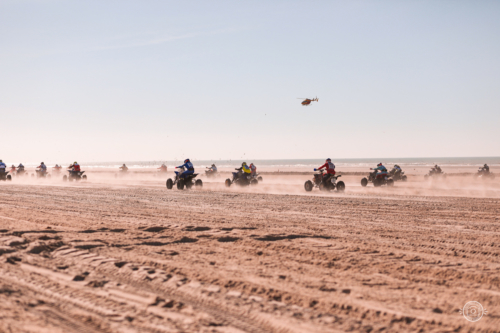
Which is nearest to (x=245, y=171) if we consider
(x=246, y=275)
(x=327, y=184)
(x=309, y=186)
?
(x=309, y=186)

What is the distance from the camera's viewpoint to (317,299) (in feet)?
14.1

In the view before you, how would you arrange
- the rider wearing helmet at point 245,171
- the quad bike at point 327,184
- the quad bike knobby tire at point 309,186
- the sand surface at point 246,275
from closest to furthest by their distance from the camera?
the sand surface at point 246,275 → the quad bike at point 327,184 → the quad bike knobby tire at point 309,186 → the rider wearing helmet at point 245,171

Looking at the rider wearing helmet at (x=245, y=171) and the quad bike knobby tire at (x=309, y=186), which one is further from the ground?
Answer: the rider wearing helmet at (x=245, y=171)

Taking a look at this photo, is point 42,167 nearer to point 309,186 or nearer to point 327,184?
point 309,186

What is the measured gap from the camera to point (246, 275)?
5160 millimetres

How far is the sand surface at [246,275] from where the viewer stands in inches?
148

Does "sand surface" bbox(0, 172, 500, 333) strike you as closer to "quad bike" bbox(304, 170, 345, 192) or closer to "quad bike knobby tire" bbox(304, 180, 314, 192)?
"quad bike" bbox(304, 170, 345, 192)

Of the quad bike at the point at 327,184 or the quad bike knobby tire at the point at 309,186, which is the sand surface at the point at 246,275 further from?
the quad bike knobby tire at the point at 309,186

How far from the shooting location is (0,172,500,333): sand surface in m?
3.75

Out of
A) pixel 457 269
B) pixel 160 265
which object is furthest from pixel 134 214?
pixel 457 269

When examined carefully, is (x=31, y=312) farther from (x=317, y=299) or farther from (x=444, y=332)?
(x=444, y=332)

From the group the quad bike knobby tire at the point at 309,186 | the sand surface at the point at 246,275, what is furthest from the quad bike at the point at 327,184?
the sand surface at the point at 246,275

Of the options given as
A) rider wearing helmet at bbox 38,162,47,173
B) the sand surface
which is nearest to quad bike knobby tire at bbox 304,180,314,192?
the sand surface

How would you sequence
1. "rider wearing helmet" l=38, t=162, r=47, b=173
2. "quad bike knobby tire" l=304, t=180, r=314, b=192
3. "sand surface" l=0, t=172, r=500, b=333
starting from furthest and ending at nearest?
"rider wearing helmet" l=38, t=162, r=47, b=173 → "quad bike knobby tire" l=304, t=180, r=314, b=192 → "sand surface" l=0, t=172, r=500, b=333
